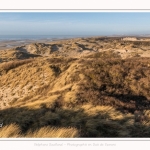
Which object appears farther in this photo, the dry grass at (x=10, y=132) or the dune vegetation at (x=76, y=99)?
the dune vegetation at (x=76, y=99)

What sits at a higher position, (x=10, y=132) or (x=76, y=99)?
(x=76, y=99)

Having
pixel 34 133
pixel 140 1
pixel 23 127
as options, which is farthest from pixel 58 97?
pixel 140 1

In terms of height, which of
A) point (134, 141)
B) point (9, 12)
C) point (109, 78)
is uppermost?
point (9, 12)

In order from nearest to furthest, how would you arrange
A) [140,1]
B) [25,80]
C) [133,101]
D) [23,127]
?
[140,1], [23,127], [133,101], [25,80]

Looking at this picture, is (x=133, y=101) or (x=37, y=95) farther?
(x=37, y=95)

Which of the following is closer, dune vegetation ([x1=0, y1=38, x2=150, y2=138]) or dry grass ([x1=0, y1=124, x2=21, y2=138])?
dry grass ([x1=0, y1=124, x2=21, y2=138])

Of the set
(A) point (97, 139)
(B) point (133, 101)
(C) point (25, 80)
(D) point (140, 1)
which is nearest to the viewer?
(A) point (97, 139)

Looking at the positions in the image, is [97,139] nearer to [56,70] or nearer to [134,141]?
[134,141]

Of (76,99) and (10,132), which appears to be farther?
(76,99)

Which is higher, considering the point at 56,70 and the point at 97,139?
the point at 56,70
